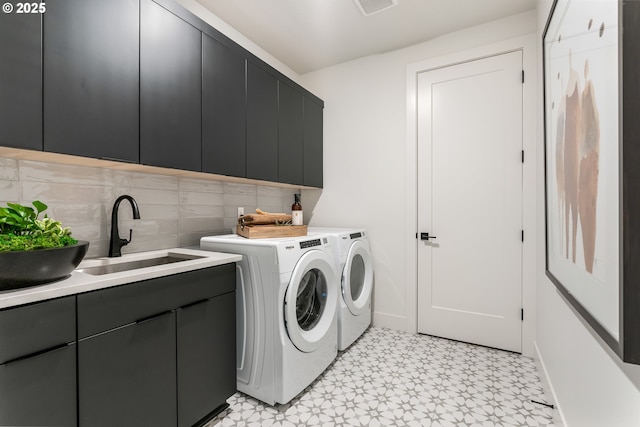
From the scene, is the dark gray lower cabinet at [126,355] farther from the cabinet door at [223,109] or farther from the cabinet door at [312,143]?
the cabinet door at [312,143]

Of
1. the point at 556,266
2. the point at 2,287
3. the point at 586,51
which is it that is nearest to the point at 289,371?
the point at 2,287

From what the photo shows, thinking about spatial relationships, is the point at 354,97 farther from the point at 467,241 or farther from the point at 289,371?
the point at 289,371

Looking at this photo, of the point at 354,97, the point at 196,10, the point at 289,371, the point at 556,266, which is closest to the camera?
the point at 556,266

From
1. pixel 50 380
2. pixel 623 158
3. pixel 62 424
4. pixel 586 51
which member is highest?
pixel 586 51

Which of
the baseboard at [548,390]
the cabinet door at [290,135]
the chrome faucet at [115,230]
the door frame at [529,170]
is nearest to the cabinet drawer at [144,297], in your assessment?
the chrome faucet at [115,230]

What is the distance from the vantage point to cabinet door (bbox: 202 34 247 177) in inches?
70.3

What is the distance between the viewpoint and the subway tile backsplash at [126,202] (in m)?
1.38

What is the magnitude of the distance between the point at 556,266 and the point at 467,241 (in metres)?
1.12

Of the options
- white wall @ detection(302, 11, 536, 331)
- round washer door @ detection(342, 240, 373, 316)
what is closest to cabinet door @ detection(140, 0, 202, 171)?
round washer door @ detection(342, 240, 373, 316)

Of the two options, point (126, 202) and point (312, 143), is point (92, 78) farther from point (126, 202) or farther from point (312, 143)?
point (312, 143)

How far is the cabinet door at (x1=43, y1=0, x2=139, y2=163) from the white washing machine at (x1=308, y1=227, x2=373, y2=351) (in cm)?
146

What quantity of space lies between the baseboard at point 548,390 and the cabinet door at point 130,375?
1.82 metres

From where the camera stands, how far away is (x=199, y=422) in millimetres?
1484

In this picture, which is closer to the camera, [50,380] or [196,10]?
[50,380]
